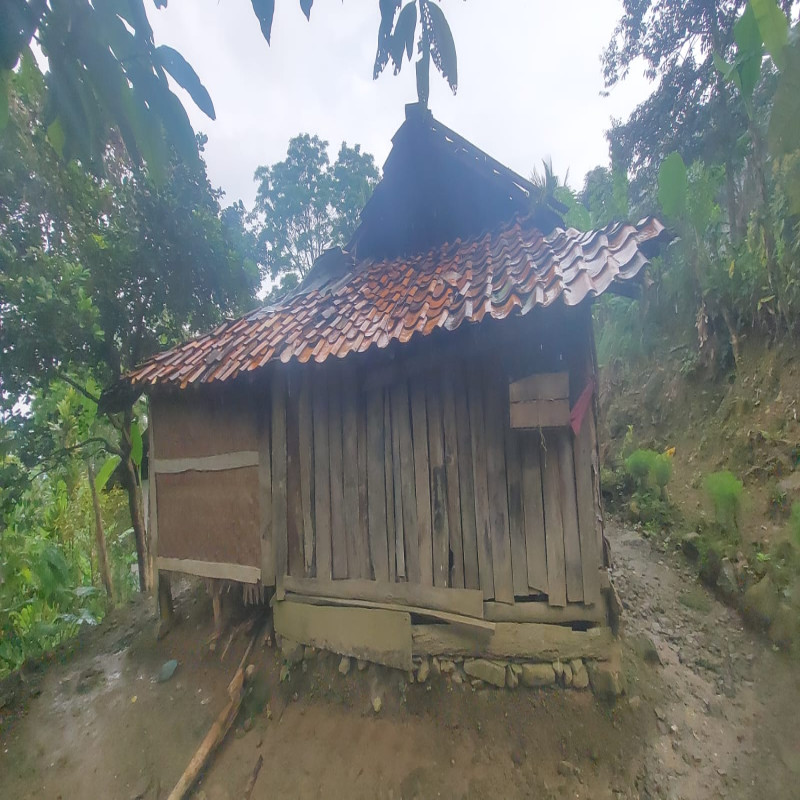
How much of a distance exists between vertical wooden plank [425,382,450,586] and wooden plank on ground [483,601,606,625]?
0.46 m

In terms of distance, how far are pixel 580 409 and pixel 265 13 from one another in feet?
10.1

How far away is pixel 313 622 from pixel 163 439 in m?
2.96

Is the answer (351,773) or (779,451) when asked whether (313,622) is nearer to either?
(351,773)

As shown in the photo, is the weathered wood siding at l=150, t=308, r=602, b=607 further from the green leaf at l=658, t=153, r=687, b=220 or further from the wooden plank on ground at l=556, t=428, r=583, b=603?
the green leaf at l=658, t=153, r=687, b=220

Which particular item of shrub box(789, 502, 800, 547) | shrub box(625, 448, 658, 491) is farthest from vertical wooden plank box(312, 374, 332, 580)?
shrub box(625, 448, 658, 491)

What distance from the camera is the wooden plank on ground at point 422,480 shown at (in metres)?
3.89

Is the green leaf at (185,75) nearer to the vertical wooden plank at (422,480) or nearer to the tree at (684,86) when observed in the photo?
the vertical wooden plank at (422,480)

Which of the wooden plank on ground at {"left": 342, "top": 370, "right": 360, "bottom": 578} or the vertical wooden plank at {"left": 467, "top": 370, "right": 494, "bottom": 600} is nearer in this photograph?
the vertical wooden plank at {"left": 467, "top": 370, "right": 494, "bottom": 600}

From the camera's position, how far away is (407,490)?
3.99 metres

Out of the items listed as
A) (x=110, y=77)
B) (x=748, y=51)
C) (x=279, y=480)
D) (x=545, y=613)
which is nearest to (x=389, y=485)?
(x=279, y=480)

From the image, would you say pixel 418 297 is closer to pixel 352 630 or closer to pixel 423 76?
pixel 423 76

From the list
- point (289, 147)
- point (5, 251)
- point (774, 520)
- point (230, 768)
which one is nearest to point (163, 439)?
point (5, 251)

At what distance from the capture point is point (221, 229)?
24.3 feet

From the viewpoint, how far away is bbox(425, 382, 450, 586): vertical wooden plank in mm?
3840
